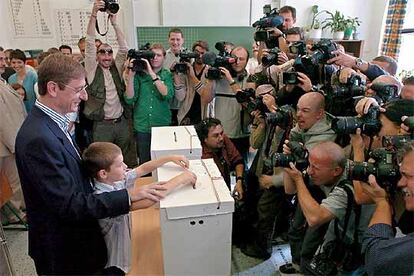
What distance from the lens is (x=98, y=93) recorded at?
103 inches

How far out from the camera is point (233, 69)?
8.30 feet

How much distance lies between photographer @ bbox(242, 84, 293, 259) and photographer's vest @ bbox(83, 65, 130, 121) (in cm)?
120

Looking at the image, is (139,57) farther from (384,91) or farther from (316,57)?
(384,91)

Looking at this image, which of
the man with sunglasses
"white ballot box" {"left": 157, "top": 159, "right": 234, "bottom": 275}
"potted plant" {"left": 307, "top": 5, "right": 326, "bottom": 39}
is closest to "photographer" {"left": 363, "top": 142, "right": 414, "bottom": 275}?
"white ballot box" {"left": 157, "top": 159, "right": 234, "bottom": 275}

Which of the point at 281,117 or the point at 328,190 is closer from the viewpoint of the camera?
the point at 328,190

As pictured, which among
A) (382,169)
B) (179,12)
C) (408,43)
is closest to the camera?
(382,169)

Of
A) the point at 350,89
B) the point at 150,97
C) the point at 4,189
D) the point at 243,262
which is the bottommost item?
the point at 243,262

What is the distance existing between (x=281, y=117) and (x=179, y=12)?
334cm

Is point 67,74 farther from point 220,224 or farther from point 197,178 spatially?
point 220,224

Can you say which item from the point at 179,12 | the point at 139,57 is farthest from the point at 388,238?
the point at 179,12

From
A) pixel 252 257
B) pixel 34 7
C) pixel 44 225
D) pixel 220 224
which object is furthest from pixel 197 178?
pixel 34 7

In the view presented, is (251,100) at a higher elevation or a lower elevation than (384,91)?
lower

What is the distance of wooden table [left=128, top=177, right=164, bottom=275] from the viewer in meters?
1.27

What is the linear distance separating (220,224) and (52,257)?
60cm
